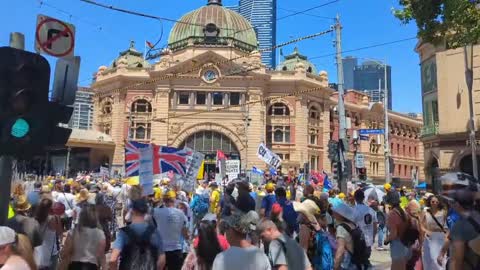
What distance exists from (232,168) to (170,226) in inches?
744

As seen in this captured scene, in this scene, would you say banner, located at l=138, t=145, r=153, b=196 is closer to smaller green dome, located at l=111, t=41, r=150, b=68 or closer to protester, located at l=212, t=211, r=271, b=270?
protester, located at l=212, t=211, r=271, b=270

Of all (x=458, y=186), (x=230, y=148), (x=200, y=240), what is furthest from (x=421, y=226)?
(x=230, y=148)

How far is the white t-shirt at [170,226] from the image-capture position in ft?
23.8

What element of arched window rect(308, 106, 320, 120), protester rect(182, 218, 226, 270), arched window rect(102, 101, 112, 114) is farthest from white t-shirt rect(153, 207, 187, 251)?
arched window rect(102, 101, 112, 114)

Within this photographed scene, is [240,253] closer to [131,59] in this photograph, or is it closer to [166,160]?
[166,160]

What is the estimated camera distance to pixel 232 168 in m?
26.2

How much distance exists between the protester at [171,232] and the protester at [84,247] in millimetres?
1741

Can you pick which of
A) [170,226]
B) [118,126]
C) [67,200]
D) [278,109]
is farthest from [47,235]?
[278,109]

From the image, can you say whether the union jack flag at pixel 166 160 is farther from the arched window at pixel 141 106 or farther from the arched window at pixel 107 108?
the arched window at pixel 107 108

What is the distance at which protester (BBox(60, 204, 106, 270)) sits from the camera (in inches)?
212

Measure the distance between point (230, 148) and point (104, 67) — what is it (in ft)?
69.1

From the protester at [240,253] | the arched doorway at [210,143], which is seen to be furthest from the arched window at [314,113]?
the protester at [240,253]

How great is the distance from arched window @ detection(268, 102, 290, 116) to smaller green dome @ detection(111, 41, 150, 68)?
17.2 m

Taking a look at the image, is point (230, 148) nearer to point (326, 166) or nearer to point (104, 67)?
point (326, 166)
